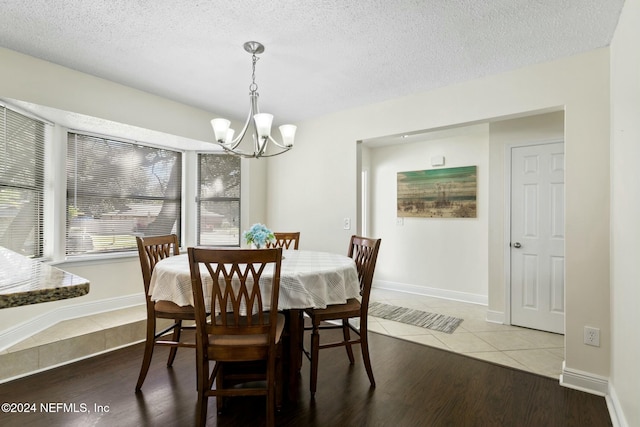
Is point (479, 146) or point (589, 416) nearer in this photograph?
point (589, 416)

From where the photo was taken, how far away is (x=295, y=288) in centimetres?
185

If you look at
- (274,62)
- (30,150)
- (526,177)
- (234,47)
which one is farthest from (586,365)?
Answer: (30,150)

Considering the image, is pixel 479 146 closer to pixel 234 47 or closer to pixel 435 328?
pixel 435 328

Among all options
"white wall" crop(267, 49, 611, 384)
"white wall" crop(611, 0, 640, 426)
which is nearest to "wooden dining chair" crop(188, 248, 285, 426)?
"white wall" crop(611, 0, 640, 426)

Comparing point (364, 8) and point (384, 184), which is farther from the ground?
point (364, 8)

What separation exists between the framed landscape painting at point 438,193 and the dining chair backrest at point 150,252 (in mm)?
3327

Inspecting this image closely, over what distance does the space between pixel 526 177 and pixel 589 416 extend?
2189 mm

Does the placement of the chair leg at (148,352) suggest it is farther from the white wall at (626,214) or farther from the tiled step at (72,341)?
the white wall at (626,214)

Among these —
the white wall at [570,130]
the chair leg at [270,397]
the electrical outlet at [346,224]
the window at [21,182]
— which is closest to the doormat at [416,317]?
the white wall at [570,130]

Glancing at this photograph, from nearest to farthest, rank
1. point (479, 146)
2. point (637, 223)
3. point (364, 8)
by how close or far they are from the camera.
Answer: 1. point (637, 223)
2. point (364, 8)
3. point (479, 146)

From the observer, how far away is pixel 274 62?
242 centimetres

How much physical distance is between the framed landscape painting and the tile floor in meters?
1.34

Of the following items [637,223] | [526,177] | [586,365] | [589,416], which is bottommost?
[589,416]

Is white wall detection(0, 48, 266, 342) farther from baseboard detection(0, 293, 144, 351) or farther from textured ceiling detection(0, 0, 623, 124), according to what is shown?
textured ceiling detection(0, 0, 623, 124)
